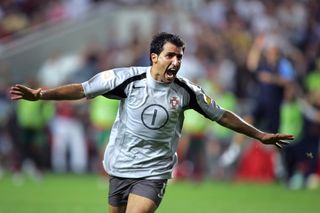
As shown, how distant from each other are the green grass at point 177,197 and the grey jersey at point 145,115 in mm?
5401

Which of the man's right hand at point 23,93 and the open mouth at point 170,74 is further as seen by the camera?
the open mouth at point 170,74

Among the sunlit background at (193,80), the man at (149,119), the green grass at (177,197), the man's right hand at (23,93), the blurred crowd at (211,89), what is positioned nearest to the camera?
the man's right hand at (23,93)

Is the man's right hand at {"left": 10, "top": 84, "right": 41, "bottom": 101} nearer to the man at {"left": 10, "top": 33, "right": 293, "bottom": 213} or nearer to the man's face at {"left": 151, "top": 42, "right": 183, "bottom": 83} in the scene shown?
the man at {"left": 10, "top": 33, "right": 293, "bottom": 213}

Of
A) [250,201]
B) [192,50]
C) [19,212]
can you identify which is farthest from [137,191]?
[192,50]

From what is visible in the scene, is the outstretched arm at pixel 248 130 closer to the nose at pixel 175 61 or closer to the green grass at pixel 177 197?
the nose at pixel 175 61

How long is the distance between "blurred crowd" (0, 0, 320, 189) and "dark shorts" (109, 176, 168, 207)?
29.7 feet

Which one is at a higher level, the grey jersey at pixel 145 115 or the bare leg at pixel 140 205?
the grey jersey at pixel 145 115

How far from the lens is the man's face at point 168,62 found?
9055 mm

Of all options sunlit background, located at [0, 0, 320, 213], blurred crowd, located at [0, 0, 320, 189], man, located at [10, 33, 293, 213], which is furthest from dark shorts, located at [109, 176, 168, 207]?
blurred crowd, located at [0, 0, 320, 189]

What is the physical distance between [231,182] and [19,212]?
22.8 ft

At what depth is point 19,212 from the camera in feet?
47.0

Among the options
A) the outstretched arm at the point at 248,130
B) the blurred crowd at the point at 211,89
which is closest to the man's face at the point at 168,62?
the outstretched arm at the point at 248,130

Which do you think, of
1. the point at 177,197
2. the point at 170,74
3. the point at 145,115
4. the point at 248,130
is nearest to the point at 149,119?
the point at 145,115

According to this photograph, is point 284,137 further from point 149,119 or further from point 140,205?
point 140,205
